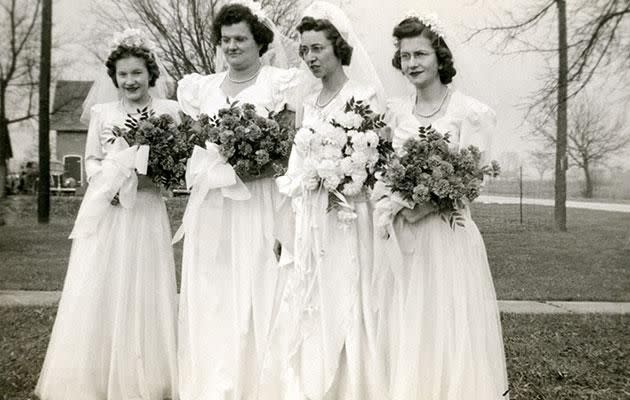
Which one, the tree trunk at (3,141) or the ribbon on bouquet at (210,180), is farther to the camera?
the tree trunk at (3,141)

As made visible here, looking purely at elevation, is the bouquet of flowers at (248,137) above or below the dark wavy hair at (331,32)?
below

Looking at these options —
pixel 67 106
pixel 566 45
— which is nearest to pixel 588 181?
pixel 566 45

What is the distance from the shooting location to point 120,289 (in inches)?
202

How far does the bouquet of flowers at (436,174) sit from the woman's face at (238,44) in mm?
1480

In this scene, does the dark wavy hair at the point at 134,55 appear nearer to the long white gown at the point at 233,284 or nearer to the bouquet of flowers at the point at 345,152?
the long white gown at the point at 233,284

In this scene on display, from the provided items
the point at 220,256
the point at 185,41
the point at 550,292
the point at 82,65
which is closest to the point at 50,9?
the point at 82,65

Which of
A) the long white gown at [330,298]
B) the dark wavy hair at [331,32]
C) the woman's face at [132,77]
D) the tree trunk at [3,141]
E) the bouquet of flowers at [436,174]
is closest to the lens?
the bouquet of flowers at [436,174]

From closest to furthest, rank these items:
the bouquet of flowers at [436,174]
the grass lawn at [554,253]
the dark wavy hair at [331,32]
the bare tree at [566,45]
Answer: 1. the bouquet of flowers at [436,174]
2. the dark wavy hair at [331,32]
3. the bare tree at [566,45]
4. the grass lawn at [554,253]

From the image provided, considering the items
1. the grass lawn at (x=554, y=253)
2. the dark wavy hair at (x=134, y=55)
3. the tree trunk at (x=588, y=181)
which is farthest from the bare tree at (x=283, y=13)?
the tree trunk at (x=588, y=181)

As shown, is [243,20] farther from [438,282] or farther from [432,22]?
[438,282]

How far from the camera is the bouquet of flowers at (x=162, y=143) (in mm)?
4953

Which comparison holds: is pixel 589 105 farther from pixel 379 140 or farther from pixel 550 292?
pixel 379 140

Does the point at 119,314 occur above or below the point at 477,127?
below

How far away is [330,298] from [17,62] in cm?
685
